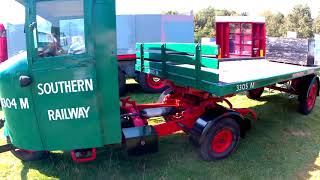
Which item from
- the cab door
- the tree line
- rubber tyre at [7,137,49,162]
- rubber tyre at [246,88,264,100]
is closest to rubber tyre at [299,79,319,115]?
rubber tyre at [246,88,264,100]

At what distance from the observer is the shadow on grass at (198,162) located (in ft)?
14.2

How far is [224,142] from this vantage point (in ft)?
15.9

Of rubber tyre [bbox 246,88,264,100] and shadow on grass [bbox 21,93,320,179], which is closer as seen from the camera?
shadow on grass [bbox 21,93,320,179]

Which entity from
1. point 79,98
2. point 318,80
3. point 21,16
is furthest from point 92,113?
point 318,80

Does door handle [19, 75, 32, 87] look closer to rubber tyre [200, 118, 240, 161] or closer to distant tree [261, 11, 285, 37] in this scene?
rubber tyre [200, 118, 240, 161]

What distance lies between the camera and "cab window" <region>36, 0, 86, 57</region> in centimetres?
345

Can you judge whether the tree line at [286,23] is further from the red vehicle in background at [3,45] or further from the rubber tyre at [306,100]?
the rubber tyre at [306,100]

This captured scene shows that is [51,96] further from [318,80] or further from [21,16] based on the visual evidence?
[318,80]

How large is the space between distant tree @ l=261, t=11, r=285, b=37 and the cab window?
1254 inches

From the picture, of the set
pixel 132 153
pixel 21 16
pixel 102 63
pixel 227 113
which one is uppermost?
pixel 21 16

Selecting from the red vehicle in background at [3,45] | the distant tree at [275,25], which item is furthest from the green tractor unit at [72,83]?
the distant tree at [275,25]

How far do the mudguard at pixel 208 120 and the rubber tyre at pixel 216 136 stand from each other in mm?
61

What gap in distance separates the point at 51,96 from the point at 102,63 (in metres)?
0.65

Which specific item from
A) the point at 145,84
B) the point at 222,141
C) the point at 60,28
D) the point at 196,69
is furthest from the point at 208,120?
the point at 145,84
